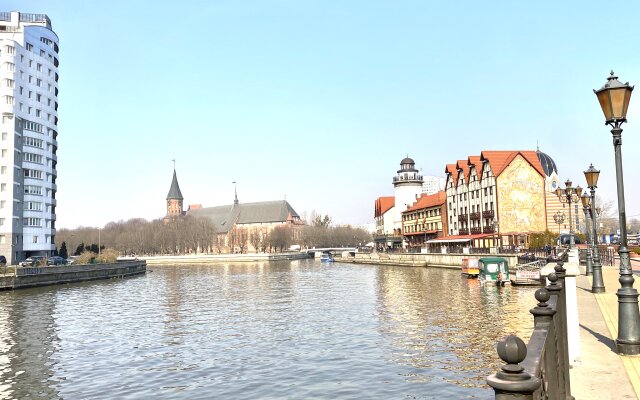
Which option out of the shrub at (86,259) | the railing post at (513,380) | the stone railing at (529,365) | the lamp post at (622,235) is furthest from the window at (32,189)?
the railing post at (513,380)

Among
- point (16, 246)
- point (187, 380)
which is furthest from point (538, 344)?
point (16, 246)

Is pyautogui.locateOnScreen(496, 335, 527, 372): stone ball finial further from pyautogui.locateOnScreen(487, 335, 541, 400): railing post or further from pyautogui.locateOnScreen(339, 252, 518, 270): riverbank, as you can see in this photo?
pyautogui.locateOnScreen(339, 252, 518, 270): riverbank

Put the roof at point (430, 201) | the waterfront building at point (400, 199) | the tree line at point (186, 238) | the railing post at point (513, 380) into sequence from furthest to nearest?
the tree line at point (186, 238)
the waterfront building at point (400, 199)
the roof at point (430, 201)
the railing post at point (513, 380)

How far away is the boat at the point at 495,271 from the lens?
5006 cm

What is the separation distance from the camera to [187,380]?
18.8 meters

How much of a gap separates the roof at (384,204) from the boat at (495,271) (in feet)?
310

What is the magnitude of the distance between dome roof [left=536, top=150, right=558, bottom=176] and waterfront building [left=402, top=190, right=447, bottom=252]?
1975 centimetres

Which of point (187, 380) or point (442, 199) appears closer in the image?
point (187, 380)

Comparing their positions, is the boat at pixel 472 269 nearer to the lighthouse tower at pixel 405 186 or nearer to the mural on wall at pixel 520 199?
the mural on wall at pixel 520 199

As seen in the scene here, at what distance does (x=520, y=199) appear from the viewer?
8550cm

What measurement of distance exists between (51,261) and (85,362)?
203 feet

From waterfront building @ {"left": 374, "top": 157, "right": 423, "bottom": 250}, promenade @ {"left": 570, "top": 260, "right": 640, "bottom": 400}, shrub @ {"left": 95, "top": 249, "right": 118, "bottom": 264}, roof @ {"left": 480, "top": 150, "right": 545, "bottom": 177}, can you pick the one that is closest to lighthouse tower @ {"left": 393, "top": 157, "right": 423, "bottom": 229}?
waterfront building @ {"left": 374, "top": 157, "right": 423, "bottom": 250}

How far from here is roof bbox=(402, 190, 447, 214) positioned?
111 meters

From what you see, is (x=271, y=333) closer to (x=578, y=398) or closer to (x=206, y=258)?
(x=578, y=398)
